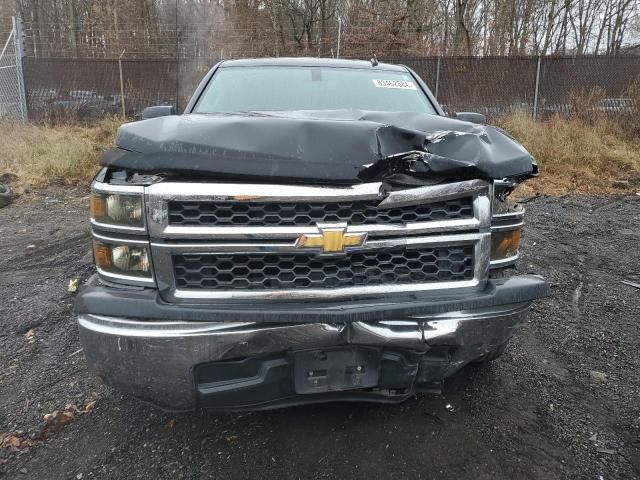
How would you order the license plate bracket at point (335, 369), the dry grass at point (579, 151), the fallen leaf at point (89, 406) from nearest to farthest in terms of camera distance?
the license plate bracket at point (335, 369), the fallen leaf at point (89, 406), the dry grass at point (579, 151)

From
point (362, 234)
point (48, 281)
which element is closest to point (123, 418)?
point (362, 234)

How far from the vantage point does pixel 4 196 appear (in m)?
7.04

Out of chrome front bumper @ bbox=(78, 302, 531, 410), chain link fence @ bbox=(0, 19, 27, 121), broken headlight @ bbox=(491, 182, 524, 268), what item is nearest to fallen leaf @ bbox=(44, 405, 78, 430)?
chrome front bumper @ bbox=(78, 302, 531, 410)

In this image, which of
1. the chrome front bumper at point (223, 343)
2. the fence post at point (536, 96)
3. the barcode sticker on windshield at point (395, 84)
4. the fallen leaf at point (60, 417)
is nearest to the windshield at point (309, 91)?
the barcode sticker on windshield at point (395, 84)

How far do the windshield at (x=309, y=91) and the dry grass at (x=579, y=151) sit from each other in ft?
16.4

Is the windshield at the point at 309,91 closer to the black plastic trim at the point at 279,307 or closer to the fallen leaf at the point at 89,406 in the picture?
the black plastic trim at the point at 279,307

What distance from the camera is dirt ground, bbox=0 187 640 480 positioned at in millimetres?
2064

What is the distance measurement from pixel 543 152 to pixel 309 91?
7082mm

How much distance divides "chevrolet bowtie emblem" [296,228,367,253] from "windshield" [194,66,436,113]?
5.00 ft

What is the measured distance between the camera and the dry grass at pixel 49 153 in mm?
8156

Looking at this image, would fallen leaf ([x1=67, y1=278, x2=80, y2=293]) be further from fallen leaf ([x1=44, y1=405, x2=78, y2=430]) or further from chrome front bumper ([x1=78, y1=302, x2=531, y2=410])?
chrome front bumper ([x1=78, y1=302, x2=531, y2=410])

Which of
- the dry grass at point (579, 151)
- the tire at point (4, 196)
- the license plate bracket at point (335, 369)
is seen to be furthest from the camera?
the dry grass at point (579, 151)

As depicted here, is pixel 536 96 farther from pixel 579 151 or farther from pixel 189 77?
pixel 189 77

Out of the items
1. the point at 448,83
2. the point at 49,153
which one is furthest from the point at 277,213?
the point at 448,83
